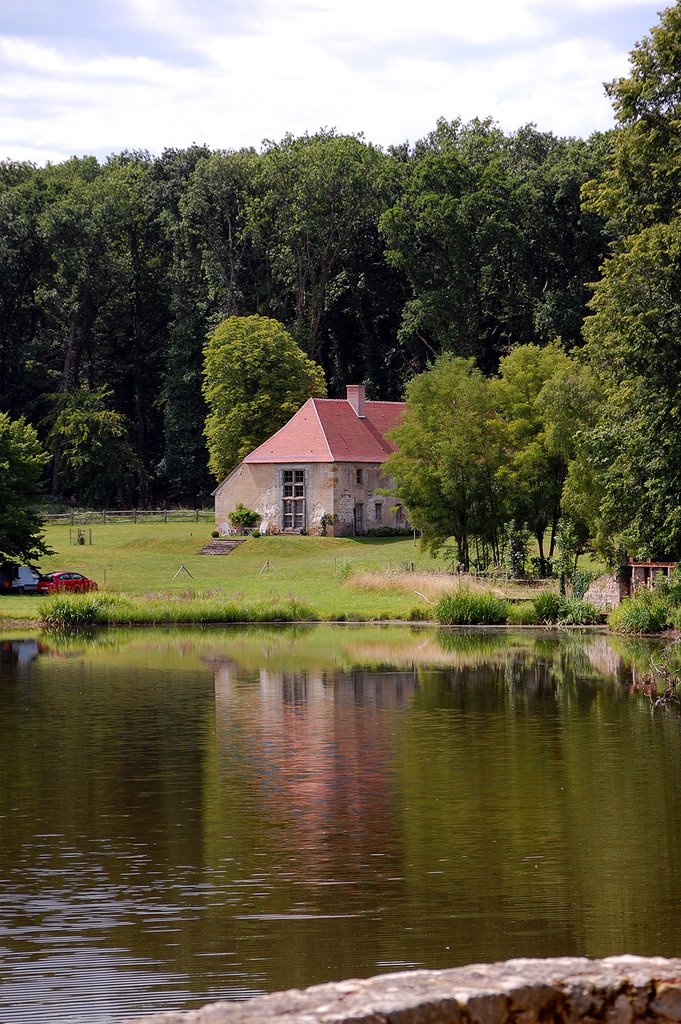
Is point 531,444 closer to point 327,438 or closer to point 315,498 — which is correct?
point 315,498

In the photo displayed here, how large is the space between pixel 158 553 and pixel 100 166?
163 feet

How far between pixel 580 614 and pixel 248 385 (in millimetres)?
41297

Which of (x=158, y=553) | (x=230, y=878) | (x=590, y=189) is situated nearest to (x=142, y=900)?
(x=230, y=878)

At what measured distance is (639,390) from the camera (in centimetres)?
3953

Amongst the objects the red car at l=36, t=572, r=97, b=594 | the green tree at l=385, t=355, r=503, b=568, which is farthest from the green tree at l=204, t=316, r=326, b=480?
the red car at l=36, t=572, r=97, b=594

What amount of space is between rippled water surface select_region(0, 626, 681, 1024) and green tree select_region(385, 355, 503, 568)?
2133 centimetres

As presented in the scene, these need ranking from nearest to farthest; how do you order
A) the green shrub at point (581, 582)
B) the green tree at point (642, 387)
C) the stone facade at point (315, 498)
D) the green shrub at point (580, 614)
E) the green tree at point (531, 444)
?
the green tree at point (642, 387) → the green shrub at point (580, 614) → the green shrub at point (581, 582) → the green tree at point (531, 444) → the stone facade at point (315, 498)

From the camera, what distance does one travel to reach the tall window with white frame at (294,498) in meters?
77.3

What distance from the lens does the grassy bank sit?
48906 mm

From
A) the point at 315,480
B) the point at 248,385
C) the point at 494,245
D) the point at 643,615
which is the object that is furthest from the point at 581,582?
the point at 494,245

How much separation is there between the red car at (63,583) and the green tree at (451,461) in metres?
12.8

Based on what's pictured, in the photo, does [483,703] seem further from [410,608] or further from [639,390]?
[410,608]

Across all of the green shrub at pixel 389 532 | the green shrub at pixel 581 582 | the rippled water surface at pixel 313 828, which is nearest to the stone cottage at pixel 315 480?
the green shrub at pixel 389 532

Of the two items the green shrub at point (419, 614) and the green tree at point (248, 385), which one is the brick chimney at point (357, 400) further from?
the green shrub at point (419, 614)
